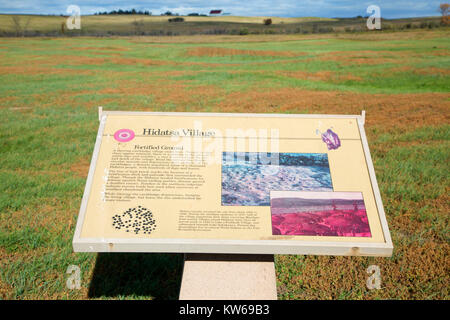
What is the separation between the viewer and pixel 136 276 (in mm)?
3947

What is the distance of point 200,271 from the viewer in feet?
9.37

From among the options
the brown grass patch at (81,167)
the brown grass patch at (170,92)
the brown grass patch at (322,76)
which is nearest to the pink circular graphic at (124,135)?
the brown grass patch at (81,167)

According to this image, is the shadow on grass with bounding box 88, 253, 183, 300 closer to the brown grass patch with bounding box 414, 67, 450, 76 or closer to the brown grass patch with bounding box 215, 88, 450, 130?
the brown grass patch with bounding box 215, 88, 450, 130

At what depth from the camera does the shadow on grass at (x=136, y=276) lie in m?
3.67

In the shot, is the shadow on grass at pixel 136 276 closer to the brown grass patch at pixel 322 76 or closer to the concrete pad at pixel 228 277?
the concrete pad at pixel 228 277

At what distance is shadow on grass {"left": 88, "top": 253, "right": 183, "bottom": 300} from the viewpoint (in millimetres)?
3666

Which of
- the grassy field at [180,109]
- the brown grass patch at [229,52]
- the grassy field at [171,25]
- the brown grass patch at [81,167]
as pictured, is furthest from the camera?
the grassy field at [171,25]

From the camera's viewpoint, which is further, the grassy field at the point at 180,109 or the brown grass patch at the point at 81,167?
the brown grass patch at the point at 81,167

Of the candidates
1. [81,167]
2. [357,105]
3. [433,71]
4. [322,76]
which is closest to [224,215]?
[81,167]

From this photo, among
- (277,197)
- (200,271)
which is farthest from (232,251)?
(277,197)

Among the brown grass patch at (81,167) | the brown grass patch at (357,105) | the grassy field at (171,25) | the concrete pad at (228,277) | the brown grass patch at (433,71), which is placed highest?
the grassy field at (171,25)

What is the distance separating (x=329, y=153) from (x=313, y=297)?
1569 millimetres

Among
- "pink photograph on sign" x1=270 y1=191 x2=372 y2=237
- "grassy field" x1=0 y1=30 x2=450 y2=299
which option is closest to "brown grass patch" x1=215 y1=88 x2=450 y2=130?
"grassy field" x1=0 y1=30 x2=450 y2=299
